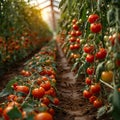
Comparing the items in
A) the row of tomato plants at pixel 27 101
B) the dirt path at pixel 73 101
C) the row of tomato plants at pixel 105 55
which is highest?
the row of tomato plants at pixel 105 55

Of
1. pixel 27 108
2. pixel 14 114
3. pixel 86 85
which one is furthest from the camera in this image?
pixel 86 85

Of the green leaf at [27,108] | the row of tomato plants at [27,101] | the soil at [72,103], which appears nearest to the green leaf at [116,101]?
the row of tomato plants at [27,101]

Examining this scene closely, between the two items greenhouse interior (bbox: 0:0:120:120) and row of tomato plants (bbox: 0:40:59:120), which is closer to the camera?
row of tomato plants (bbox: 0:40:59:120)

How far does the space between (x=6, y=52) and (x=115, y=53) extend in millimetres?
4558

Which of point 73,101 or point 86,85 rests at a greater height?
point 86,85

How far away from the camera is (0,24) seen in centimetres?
550

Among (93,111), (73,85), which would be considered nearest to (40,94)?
(93,111)

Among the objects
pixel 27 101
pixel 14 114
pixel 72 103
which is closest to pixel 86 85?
pixel 72 103

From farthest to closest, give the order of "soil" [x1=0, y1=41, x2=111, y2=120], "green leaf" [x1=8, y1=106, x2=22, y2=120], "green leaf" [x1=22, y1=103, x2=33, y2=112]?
1. "soil" [x1=0, y1=41, x2=111, y2=120]
2. "green leaf" [x1=22, y1=103, x2=33, y2=112]
3. "green leaf" [x1=8, y1=106, x2=22, y2=120]

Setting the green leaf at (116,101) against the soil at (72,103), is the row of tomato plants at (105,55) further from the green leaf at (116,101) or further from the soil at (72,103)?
the soil at (72,103)

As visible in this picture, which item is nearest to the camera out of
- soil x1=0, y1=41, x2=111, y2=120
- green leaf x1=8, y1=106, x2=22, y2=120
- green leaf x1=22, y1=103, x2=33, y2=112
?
green leaf x1=8, y1=106, x2=22, y2=120

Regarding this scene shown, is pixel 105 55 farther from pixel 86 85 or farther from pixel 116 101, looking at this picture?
pixel 86 85

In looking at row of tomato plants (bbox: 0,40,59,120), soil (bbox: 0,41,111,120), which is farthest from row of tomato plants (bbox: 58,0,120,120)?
row of tomato plants (bbox: 0,40,59,120)

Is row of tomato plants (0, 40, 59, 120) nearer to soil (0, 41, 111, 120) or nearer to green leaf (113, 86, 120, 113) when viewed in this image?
soil (0, 41, 111, 120)
